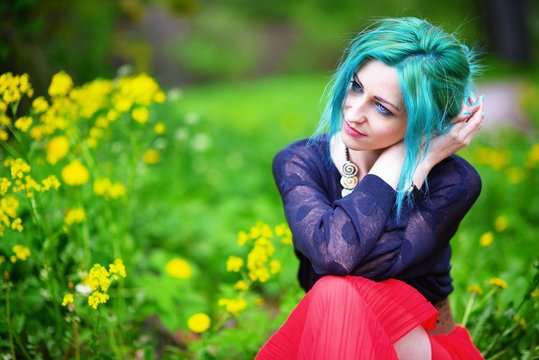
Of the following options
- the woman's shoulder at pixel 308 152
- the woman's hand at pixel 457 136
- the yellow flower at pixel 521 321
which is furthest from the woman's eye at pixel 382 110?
the yellow flower at pixel 521 321

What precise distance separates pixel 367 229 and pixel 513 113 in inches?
304

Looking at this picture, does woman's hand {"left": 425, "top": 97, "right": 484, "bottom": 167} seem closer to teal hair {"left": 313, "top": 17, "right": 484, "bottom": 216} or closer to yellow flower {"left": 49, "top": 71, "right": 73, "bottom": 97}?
teal hair {"left": 313, "top": 17, "right": 484, "bottom": 216}

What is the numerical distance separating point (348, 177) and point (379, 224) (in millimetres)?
230

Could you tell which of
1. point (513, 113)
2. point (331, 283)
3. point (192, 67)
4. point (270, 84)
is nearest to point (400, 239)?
point (331, 283)

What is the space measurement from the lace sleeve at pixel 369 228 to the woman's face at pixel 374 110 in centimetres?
12

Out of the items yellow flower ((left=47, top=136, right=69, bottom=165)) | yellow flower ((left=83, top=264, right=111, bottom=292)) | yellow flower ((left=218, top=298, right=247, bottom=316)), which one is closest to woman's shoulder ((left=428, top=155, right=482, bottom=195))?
yellow flower ((left=218, top=298, right=247, bottom=316))

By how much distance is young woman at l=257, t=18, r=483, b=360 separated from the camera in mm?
1507

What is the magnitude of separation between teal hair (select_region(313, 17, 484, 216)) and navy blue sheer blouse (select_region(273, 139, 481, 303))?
2.6 inches

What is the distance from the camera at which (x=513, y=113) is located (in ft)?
27.8

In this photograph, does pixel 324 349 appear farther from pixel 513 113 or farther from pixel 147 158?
pixel 513 113

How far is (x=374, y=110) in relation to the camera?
5.26 ft

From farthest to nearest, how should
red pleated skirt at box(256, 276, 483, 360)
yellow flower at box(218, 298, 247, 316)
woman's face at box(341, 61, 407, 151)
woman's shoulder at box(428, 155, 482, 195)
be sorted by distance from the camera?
yellow flower at box(218, 298, 247, 316), woman's shoulder at box(428, 155, 482, 195), woman's face at box(341, 61, 407, 151), red pleated skirt at box(256, 276, 483, 360)

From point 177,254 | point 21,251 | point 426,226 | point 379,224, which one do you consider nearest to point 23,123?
point 21,251

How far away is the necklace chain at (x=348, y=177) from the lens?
1.76 m
